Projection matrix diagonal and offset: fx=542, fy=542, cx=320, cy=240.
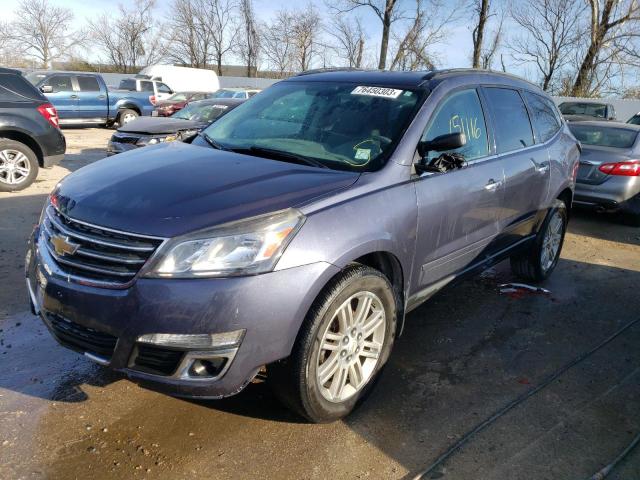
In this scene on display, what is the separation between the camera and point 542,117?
191 inches

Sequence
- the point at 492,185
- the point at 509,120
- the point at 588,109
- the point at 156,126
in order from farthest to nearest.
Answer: the point at 588,109 → the point at 156,126 → the point at 509,120 → the point at 492,185

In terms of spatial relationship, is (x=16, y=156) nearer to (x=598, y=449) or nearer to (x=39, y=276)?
(x=39, y=276)

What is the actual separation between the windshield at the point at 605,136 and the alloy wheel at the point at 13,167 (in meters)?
8.36

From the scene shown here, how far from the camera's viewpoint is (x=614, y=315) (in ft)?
15.0

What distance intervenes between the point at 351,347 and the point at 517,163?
7.22 ft

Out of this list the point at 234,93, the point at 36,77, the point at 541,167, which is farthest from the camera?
the point at 234,93

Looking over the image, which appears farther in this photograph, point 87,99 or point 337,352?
point 87,99

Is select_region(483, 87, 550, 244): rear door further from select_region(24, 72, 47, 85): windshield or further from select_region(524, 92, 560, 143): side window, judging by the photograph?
select_region(24, 72, 47, 85): windshield

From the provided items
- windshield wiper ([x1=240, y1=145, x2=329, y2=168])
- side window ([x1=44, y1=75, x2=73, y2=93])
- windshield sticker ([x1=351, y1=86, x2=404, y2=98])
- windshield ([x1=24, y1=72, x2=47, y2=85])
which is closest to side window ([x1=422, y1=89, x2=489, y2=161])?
windshield sticker ([x1=351, y1=86, x2=404, y2=98])

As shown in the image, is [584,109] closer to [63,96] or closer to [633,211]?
[633,211]

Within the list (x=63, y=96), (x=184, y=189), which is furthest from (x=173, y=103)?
(x=184, y=189)

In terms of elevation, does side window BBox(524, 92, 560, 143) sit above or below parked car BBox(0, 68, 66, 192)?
above

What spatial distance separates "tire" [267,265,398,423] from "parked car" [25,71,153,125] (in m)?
15.8

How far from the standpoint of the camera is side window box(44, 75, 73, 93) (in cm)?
1628
